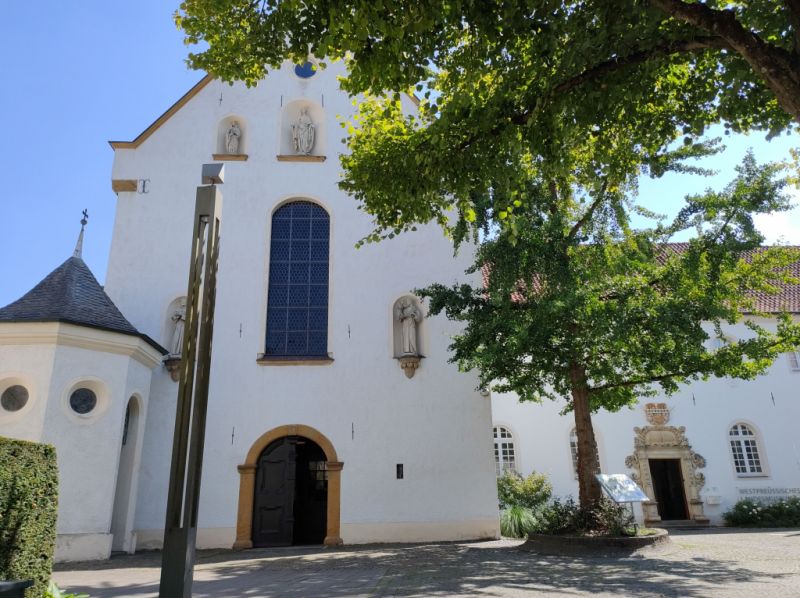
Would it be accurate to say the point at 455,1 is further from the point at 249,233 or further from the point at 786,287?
the point at 786,287

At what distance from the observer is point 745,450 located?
63.4 ft

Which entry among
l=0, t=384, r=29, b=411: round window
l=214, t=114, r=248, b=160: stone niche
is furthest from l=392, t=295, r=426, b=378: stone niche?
l=0, t=384, r=29, b=411: round window

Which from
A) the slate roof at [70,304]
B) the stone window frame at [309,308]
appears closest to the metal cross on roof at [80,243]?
the slate roof at [70,304]

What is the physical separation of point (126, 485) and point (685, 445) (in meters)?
16.2

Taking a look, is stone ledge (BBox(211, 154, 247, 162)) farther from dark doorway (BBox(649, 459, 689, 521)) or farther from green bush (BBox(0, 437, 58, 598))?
dark doorway (BBox(649, 459, 689, 521))

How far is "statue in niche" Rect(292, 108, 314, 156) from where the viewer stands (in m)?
16.2

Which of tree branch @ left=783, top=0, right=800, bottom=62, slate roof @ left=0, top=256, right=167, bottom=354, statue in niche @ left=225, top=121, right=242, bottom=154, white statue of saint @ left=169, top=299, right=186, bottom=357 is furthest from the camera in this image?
statue in niche @ left=225, top=121, right=242, bottom=154

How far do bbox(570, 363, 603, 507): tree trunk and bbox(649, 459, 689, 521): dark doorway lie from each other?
8.60 metres

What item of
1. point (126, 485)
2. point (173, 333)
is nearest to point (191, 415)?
point (126, 485)

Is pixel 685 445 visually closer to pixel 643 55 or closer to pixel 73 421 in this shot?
pixel 643 55

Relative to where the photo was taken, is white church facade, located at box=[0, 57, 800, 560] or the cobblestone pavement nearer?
the cobblestone pavement

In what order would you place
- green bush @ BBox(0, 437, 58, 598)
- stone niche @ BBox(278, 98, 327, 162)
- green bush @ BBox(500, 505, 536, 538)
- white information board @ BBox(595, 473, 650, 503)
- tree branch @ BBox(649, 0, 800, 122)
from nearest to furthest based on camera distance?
tree branch @ BBox(649, 0, 800, 122) < green bush @ BBox(0, 437, 58, 598) < white information board @ BBox(595, 473, 650, 503) < green bush @ BBox(500, 505, 536, 538) < stone niche @ BBox(278, 98, 327, 162)

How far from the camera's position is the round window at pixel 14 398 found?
1102 centimetres

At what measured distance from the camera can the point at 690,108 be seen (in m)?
7.09
